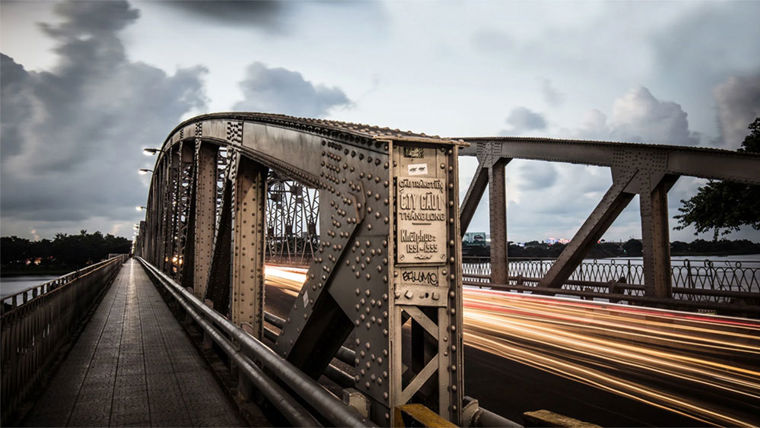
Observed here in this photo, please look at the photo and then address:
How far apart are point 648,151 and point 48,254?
135831 mm

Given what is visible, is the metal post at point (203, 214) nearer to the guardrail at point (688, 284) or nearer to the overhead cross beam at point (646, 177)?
the overhead cross beam at point (646, 177)

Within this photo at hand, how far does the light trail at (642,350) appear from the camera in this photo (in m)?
5.83

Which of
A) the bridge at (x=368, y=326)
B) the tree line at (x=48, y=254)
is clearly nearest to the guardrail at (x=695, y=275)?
the bridge at (x=368, y=326)

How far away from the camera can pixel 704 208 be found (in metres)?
22.2

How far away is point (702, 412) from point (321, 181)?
512cm

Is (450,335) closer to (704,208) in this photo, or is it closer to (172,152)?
(172,152)

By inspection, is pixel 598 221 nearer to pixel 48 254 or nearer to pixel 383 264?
pixel 383 264

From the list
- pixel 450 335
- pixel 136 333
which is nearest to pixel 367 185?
pixel 450 335

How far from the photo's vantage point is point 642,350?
8414 mm

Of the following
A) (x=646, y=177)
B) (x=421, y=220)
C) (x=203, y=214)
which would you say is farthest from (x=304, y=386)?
(x=646, y=177)

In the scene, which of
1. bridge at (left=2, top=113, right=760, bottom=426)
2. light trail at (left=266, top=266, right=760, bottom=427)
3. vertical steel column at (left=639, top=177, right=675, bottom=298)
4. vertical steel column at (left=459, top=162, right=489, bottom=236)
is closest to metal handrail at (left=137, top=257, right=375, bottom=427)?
bridge at (left=2, top=113, right=760, bottom=426)

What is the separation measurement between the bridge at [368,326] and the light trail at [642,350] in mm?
50

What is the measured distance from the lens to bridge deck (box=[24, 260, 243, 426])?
189 inches

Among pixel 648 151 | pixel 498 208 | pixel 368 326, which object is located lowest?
pixel 368 326
